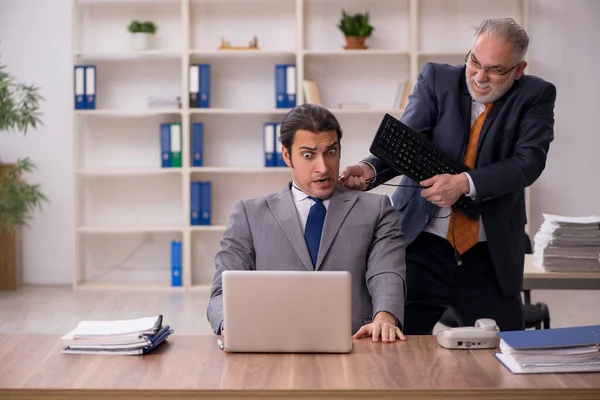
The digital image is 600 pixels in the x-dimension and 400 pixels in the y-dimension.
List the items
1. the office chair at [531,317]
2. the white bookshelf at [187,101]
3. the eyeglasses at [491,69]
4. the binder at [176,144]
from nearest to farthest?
the eyeglasses at [491,69], the office chair at [531,317], the binder at [176,144], the white bookshelf at [187,101]

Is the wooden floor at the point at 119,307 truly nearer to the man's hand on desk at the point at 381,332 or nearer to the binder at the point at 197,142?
the binder at the point at 197,142

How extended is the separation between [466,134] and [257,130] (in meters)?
3.82

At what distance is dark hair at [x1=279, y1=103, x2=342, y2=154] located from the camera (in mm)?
2688

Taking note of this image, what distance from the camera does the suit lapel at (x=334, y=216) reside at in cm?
264

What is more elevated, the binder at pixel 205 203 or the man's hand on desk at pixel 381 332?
the binder at pixel 205 203

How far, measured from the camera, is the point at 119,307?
5.80 metres

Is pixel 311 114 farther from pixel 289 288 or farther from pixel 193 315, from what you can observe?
pixel 193 315

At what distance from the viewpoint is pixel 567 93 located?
21.1 ft

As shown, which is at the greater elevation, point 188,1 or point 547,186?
point 188,1

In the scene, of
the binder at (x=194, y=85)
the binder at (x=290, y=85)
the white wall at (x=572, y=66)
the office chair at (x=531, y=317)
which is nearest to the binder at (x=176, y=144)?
the binder at (x=194, y=85)

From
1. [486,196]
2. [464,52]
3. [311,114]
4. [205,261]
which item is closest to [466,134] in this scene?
[486,196]

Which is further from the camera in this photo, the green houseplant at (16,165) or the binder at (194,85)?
the binder at (194,85)

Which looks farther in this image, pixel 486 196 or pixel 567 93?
pixel 567 93

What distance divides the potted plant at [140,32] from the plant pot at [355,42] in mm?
1416
